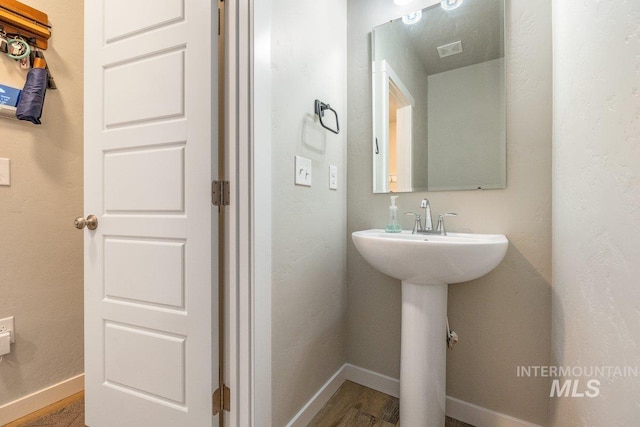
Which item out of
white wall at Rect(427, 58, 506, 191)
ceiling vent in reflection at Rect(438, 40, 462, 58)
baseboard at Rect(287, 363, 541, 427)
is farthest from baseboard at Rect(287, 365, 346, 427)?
ceiling vent in reflection at Rect(438, 40, 462, 58)

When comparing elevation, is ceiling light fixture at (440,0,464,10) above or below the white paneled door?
above

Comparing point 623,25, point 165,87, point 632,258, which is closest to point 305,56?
point 165,87

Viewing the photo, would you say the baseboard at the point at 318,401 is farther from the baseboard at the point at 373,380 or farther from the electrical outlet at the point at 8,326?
the electrical outlet at the point at 8,326

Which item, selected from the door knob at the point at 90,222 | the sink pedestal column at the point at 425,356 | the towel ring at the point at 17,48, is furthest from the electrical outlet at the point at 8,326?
the sink pedestal column at the point at 425,356

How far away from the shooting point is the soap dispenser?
1345mm

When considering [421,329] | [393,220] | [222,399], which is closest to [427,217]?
[393,220]

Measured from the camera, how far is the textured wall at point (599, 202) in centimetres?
50

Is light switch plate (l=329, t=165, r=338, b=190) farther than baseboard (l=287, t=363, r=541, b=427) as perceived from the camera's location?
Yes

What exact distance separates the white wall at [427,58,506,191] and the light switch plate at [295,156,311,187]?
2.01 ft

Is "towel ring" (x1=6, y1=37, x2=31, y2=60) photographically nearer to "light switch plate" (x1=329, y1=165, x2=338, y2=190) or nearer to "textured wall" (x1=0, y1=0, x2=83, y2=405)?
"textured wall" (x1=0, y1=0, x2=83, y2=405)

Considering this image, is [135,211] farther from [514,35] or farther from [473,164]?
[514,35]

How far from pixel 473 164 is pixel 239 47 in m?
1.09

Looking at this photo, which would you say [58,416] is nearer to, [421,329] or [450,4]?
[421,329]

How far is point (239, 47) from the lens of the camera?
37.3 inches
